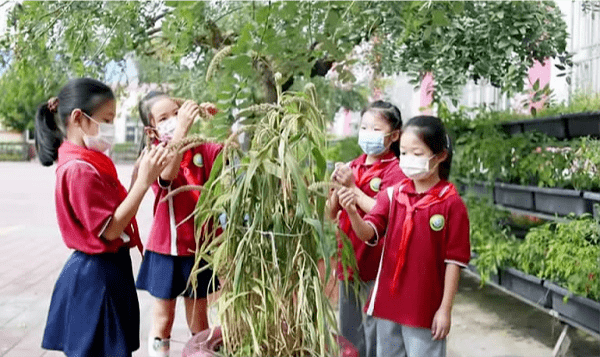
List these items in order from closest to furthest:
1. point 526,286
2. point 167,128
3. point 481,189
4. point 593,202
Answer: point 167,128 → point 593,202 → point 526,286 → point 481,189

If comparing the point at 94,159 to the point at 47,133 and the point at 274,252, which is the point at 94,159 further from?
the point at 274,252

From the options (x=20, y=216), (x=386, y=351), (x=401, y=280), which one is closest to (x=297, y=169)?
(x=401, y=280)

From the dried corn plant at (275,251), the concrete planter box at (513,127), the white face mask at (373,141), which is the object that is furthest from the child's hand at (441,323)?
the concrete planter box at (513,127)

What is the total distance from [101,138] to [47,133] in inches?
9.9

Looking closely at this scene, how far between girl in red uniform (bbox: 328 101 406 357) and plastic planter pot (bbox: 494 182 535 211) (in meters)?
1.51

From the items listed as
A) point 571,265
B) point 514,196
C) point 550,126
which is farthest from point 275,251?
point 514,196

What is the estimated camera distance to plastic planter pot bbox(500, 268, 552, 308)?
3.88m

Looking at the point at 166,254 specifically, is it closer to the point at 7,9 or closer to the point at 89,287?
the point at 89,287

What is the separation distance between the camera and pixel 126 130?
42.9 m

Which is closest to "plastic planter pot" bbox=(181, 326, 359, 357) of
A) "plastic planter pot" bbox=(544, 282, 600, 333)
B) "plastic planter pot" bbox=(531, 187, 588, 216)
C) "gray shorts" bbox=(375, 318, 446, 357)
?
"gray shorts" bbox=(375, 318, 446, 357)

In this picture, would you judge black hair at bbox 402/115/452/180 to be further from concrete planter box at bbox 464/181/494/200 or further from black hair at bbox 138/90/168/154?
concrete planter box at bbox 464/181/494/200

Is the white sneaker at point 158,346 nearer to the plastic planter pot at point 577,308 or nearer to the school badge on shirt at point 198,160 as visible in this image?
the school badge on shirt at point 198,160

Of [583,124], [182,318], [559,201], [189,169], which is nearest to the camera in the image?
[189,169]

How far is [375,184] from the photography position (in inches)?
119
